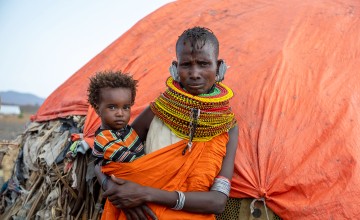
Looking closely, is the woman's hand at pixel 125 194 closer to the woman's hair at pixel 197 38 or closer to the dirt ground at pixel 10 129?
the woman's hair at pixel 197 38

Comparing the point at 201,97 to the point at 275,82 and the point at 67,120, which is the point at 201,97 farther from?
the point at 67,120

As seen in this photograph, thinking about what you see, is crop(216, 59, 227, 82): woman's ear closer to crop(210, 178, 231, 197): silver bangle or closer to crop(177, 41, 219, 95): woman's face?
crop(177, 41, 219, 95): woman's face

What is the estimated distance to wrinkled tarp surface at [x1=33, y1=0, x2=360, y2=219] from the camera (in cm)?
215

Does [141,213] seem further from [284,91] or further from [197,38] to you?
[284,91]

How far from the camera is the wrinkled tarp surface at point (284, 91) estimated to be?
215cm

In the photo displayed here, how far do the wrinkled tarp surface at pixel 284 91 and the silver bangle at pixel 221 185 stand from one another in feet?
0.61

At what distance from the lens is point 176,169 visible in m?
2.03

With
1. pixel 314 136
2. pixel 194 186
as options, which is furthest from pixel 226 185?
pixel 314 136

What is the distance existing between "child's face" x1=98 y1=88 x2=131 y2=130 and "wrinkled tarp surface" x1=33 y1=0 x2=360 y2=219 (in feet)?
2.09

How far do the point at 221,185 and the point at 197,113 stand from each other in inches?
14.5

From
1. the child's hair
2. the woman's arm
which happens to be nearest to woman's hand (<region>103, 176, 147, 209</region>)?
the woman's arm

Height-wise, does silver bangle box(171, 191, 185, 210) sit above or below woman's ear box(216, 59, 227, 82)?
below

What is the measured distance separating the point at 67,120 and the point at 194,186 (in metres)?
1.67

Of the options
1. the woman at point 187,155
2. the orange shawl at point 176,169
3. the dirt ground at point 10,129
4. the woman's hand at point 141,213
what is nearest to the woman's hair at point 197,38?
the woman at point 187,155
